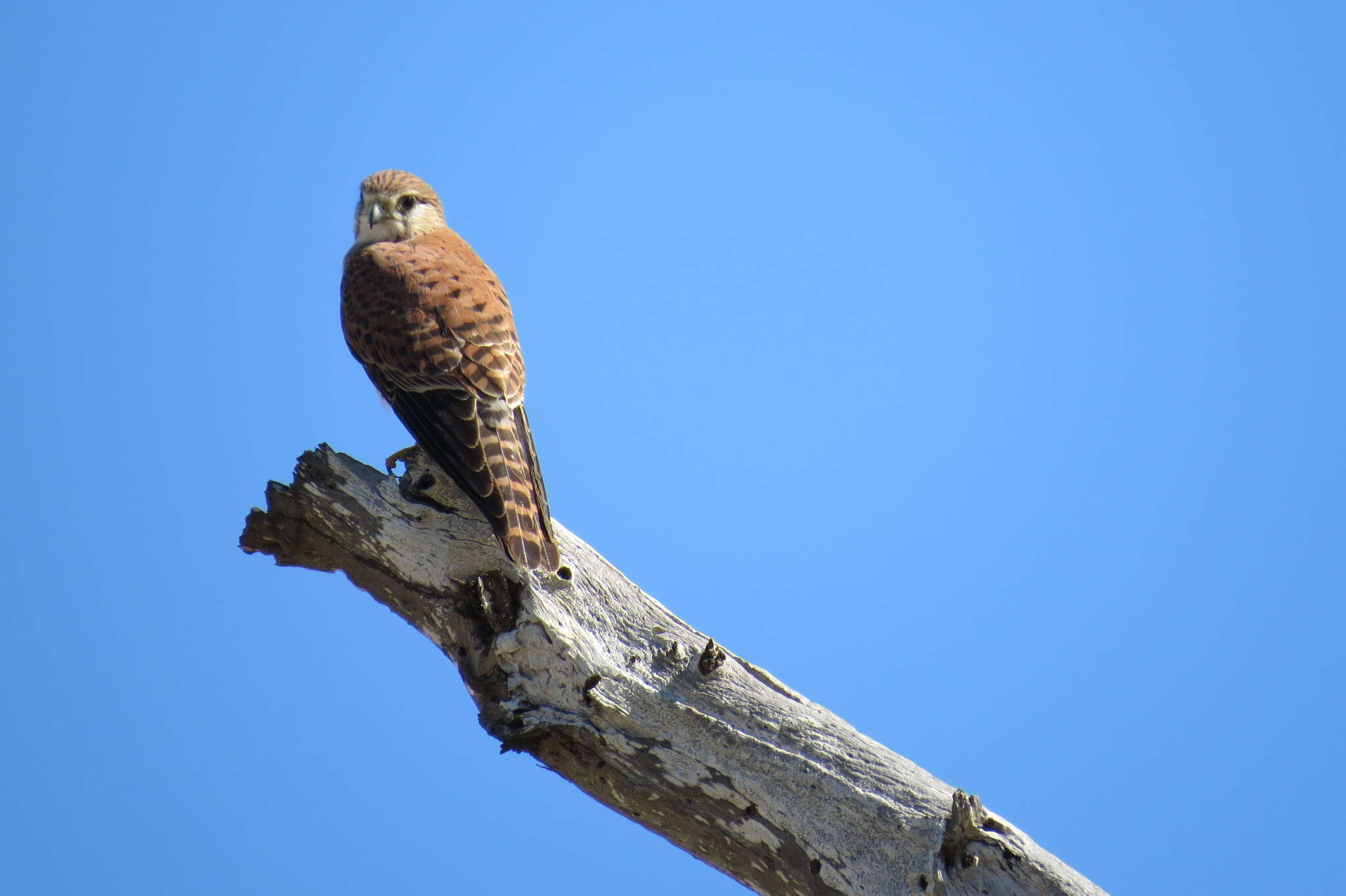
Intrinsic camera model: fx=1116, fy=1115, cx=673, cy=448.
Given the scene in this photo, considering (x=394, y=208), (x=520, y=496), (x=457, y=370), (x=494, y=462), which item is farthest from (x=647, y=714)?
(x=394, y=208)

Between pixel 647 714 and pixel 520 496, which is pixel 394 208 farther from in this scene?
pixel 647 714

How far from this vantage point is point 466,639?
314cm

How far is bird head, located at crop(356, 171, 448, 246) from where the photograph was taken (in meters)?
4.39

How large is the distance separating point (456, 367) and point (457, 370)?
11mm

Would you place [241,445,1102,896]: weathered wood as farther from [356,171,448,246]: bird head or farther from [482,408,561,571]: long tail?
[356,171,448,246]: bird head

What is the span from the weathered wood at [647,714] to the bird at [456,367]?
0.17 meters

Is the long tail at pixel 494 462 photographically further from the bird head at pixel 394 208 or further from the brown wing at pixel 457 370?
the bird head at pixel 394 208

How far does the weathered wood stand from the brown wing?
0.57ft

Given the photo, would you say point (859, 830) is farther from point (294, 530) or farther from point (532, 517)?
point (294, 530)

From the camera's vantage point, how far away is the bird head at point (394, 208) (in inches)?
173

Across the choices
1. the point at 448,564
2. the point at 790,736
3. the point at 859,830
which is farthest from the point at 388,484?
the point at 859,830

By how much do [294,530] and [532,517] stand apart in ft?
2.68

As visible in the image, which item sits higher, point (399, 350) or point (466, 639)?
point (399, 350)

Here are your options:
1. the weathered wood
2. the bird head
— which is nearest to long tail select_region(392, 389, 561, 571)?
the weathered wood
